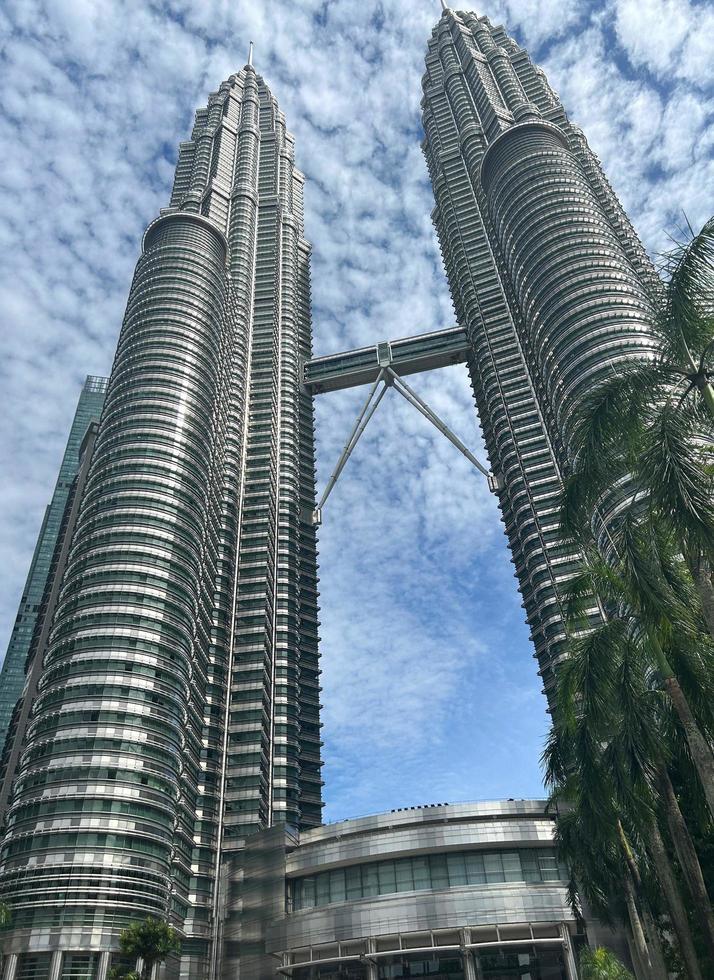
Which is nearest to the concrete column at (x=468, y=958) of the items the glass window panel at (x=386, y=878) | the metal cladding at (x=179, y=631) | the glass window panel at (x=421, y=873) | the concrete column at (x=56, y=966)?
the glass window panel at (x=421, y=873)

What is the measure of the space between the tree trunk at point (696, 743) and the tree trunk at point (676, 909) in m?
7.26

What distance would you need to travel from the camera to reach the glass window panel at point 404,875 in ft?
255

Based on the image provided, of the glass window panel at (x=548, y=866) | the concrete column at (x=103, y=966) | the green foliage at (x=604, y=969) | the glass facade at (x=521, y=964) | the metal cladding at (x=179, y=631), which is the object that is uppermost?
the metal cladding at (x=179, y=631)

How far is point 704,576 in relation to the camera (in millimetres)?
25734

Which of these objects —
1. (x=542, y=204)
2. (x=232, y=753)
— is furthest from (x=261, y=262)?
(x=232, y=753)

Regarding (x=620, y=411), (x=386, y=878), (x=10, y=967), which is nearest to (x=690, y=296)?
(x=620, y=411)

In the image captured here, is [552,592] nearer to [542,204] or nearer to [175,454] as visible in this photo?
[175,454]

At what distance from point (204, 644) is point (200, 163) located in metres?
138

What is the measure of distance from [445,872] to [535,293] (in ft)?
321

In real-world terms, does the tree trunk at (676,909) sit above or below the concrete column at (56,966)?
below

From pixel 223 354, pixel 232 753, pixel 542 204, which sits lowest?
pixel 232 753

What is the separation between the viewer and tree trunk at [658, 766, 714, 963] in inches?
1056

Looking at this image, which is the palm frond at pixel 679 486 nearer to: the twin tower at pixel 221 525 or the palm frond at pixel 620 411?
the palm frond at pixel 620 411

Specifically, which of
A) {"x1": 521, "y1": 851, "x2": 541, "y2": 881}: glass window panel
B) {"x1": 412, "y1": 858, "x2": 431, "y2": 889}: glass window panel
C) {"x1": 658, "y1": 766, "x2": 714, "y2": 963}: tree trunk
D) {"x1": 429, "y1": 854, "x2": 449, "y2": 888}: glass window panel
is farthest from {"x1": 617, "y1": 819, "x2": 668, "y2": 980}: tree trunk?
{"x1": 412, "y1": 858, "x2": 431, "y2": 889}: glass window panel
